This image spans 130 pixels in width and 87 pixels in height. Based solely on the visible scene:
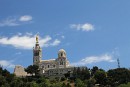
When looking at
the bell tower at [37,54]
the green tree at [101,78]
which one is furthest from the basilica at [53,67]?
the green tree at [101,78]

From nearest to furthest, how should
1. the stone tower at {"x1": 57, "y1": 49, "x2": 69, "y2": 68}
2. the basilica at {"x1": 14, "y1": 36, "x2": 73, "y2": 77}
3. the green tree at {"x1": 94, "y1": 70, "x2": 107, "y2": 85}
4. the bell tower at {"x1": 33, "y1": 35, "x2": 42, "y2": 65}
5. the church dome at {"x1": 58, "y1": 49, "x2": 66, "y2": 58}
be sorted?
1. the green tree at {"x1": 94, "y1": 70, "x2": 107, "y2": 85}
2. the basilica at {"x1": 14, "y1": 36, "x2": 73, "y2": 77}
3. the stone tower at {"x1": 57, "y1": 49, "x2": 69, "y2": 68}
4. the church dome at {"x1": 58, "y1": 49, "x2": 66, "y2": 58}
5. the bell tower at {"x1": 33, "y1": 35, "x2": 42, "y2": 65}

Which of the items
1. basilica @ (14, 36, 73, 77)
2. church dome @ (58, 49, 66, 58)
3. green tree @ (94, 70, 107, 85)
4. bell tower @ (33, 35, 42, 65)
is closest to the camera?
green tree @ (94, 70, 107, 85)

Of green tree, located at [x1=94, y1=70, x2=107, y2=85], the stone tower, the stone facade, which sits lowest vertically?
green tree, located at [x1=94, y1=70, x2=107, y2=85]

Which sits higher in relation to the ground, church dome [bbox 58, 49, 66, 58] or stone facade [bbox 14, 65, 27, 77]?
church dome [bbox 58, 49, 66, 58]

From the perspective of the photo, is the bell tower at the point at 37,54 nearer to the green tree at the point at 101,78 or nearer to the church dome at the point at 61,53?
the church dome at the point at 61,53

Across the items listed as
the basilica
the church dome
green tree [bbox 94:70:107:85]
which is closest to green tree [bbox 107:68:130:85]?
green tree [bbox 94:70:107:85]

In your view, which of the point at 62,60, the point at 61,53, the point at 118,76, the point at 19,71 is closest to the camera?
the point at 118,76

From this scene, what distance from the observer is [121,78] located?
141125 millimetres

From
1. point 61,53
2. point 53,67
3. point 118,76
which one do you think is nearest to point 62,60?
point 61,53

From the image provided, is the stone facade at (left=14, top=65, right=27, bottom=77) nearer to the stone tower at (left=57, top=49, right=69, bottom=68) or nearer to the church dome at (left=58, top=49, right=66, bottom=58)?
the stone tower at (left=57, top=49, right=69, bottom=68)

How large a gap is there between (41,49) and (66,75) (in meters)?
32.8

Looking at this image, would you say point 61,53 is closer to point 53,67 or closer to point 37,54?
point 53,67

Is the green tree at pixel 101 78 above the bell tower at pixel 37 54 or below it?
below

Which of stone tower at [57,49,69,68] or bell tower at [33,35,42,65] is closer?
stone tower at [57,49,69,68]
